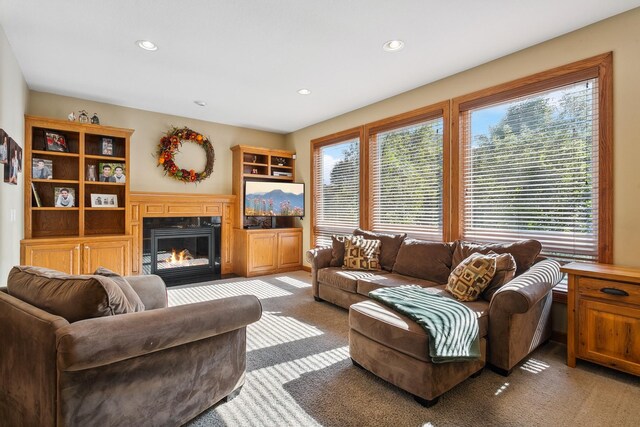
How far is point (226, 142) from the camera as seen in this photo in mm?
5781

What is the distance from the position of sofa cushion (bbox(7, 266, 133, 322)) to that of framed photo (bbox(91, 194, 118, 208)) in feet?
10.6

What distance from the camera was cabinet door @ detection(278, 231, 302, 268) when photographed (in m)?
5.78

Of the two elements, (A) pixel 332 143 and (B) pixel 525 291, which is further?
(A) pixel 332 143

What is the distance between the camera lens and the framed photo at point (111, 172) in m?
4.43

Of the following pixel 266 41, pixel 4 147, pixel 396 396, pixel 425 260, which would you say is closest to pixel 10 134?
pixel 4 147

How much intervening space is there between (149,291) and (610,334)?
3.34m

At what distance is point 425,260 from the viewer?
3.38 meters

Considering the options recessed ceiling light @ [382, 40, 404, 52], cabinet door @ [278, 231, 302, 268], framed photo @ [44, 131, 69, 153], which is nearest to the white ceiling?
recessed ceiling light @ [382, 40, 404, 52]

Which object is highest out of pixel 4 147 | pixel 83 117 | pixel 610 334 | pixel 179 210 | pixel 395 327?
pixel 83 117

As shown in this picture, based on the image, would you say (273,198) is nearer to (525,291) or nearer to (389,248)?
(389,248)

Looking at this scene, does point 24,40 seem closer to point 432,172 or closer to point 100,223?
point 100,223

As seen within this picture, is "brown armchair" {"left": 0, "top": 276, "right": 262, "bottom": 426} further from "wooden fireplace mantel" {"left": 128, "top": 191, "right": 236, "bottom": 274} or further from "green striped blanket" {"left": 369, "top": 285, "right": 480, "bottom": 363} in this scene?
"wooden fireplace mantel" {"left": 128, "top": 191, "right": 236, "bottom": 274}

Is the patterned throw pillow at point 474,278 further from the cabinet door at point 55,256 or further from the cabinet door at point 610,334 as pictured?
the cabinet door at point 55,256

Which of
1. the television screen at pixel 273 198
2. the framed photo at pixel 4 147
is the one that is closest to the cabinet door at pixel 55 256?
the framed photo at pixel 4 147
